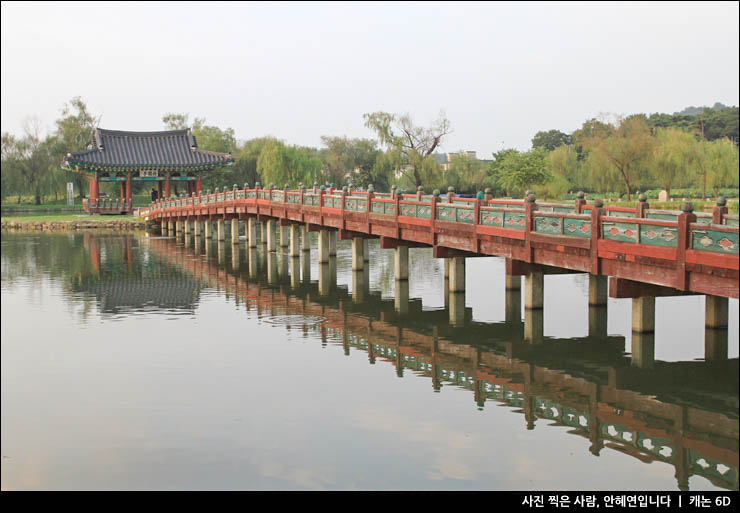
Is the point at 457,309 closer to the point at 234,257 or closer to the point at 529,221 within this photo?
the point at 529,221

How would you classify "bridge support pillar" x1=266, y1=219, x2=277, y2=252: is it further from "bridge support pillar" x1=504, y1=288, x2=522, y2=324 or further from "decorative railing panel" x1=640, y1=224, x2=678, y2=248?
"decorative railing panel" x1=640, y1=224, x2=678, y2=248

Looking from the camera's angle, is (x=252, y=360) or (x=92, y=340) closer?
(x=252, y=360)

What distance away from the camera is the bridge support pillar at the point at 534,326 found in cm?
2216

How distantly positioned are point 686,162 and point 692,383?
47.0 m

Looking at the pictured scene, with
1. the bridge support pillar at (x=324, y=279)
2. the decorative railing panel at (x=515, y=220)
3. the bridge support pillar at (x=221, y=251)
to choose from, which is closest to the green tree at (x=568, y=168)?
the bridge support pillar at (x=221, y=251)

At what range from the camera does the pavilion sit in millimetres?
75688

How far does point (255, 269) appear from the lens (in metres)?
39.8

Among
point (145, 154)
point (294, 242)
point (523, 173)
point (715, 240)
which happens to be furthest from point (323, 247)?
point (145, 154)

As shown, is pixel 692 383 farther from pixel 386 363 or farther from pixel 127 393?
pixel 127 393

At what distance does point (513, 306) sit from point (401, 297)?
4073mm

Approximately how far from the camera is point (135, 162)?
76.7 metres

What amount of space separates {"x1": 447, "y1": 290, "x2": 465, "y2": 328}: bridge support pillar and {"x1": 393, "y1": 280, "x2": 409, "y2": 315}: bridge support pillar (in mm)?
1475
